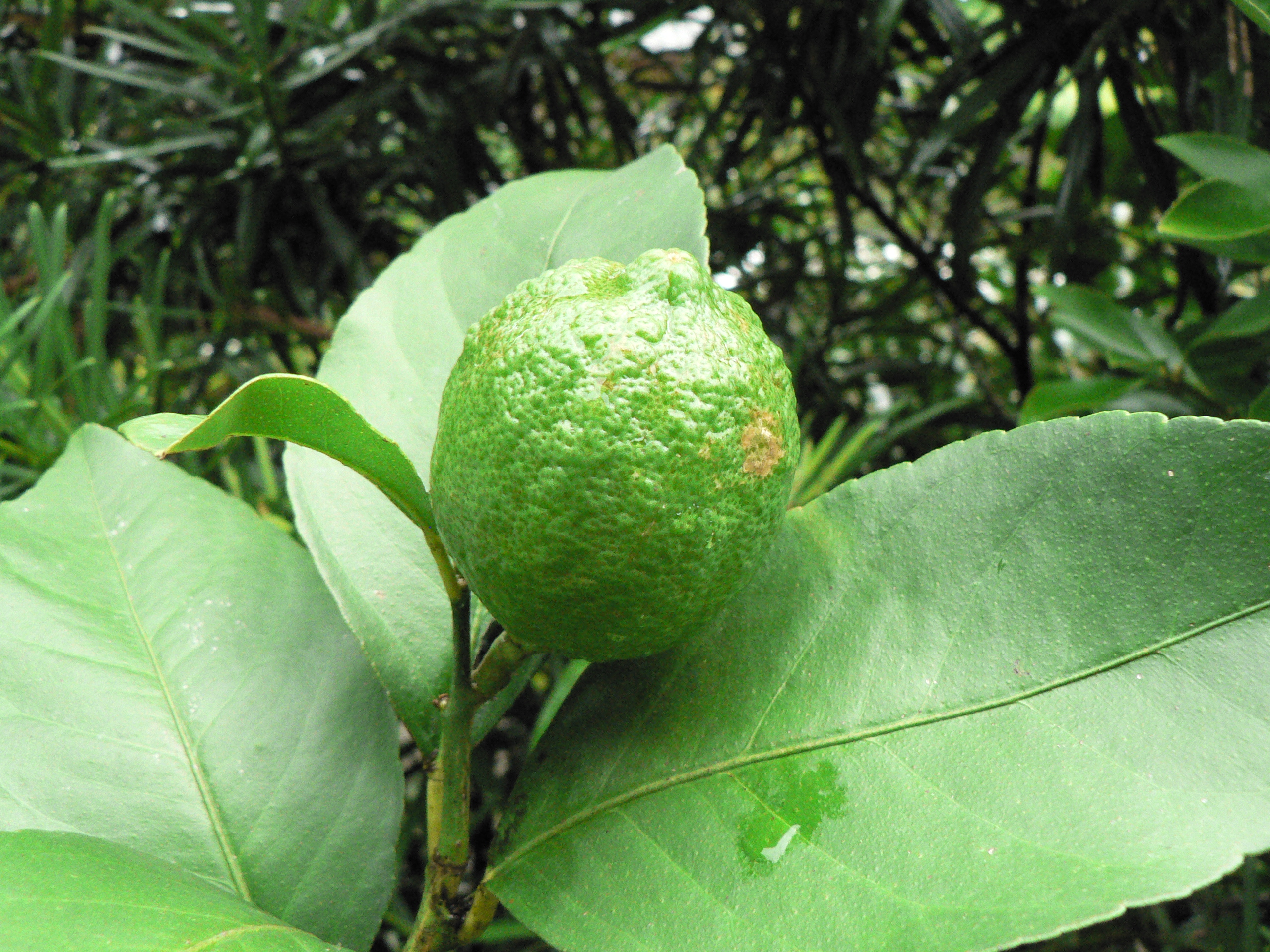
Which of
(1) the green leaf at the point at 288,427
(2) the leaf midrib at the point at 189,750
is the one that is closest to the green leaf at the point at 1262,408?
(1) the green leaf at the point at 288,427

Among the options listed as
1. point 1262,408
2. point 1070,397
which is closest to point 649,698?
point 1262,408

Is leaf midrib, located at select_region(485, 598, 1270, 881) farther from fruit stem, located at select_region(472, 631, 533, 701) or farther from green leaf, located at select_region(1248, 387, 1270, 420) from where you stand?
green leaf, located at select_region(1248, 387, 1270, 420)

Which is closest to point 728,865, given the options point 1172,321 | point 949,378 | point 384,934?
point 1172,321

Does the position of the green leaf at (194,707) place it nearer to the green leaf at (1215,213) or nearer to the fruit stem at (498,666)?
the fruit stem at (498,666)

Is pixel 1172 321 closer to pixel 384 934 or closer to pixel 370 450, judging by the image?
pixel 370 450

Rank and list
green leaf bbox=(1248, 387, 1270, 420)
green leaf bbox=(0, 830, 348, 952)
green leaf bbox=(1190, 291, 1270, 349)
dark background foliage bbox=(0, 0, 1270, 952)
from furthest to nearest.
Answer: dark background foliage bbox=(0, 0, 1270, 952) → green leaf bbox=(1190, 291, 1270, 349) → green leaf bbox=(1248, 387, 1270, 420) → green leaf bbox=(0, 830, 348, 952)

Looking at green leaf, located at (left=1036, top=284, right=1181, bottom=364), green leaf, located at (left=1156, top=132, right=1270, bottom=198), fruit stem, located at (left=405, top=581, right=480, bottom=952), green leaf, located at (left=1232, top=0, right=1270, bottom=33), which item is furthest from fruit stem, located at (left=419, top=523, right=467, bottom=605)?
green leaf, located at (left=1036, top=284, right=1181, bottom=364)
